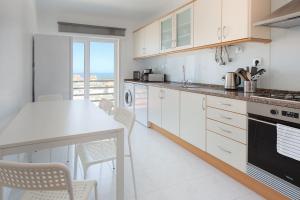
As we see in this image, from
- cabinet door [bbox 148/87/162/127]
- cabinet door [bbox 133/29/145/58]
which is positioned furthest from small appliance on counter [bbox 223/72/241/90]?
cabinet door [bbox 133/29/145/58]

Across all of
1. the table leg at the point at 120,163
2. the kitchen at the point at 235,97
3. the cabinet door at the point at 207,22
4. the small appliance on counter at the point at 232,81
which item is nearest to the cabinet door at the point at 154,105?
the kitchen at the point at 235,97

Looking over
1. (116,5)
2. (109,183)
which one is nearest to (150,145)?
(109,183)

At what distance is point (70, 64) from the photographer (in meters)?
3.71

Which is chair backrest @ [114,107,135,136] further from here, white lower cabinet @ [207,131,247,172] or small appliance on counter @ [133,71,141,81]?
small appliance on counter @ [133,71,141,81]

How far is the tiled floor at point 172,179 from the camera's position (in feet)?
6.38

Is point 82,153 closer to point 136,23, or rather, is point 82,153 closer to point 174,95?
point 174,95

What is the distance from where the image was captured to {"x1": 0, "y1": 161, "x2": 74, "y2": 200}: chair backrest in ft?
2.74

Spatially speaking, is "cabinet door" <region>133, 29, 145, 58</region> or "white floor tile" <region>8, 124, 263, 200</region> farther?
"cabinet door" <region>133, 29, 145, 58</region>

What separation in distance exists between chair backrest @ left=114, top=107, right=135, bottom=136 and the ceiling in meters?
2.85

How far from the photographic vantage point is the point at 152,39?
451 centimetres

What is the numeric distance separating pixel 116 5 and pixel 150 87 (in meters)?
1.79

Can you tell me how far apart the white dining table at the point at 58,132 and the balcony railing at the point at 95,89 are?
11.1 ft

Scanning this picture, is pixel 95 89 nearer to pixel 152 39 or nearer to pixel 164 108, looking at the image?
pixel 152 39

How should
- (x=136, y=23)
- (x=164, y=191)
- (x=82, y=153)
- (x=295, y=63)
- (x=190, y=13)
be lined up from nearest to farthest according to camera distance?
(x=82, y=153) → (x=164, y=191) → (x=295, y=63) → (x=190, y=13) → (x=136, y=23)
